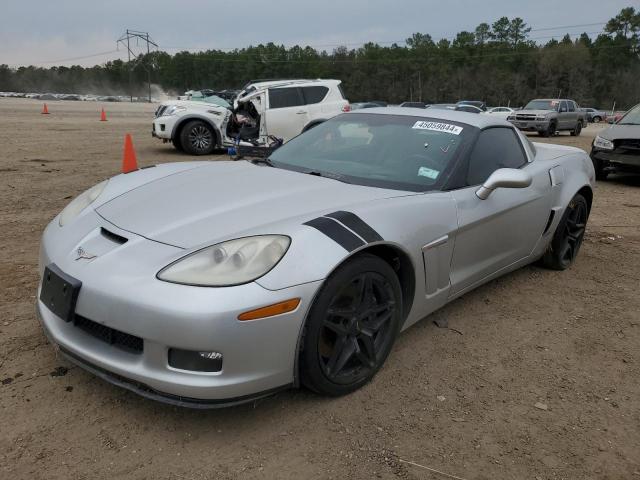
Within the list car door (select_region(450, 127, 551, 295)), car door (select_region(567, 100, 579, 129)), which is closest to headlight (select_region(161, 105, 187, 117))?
car door (select_region(450, 127, 551, 295))

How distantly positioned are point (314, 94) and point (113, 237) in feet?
33.9

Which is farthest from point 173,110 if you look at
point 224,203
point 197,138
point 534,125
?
point 534,125

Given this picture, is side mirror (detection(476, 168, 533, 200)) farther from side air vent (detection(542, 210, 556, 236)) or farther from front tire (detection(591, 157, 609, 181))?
front tire (detection(591, 157, 609, 181))

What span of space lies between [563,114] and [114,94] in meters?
114

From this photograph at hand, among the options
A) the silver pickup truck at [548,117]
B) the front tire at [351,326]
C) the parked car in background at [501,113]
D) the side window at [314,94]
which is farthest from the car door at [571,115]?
the front tire at [351,326]

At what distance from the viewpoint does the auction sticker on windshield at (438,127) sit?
3.40 metres

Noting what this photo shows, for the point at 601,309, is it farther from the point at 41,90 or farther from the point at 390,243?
the point at 41,90

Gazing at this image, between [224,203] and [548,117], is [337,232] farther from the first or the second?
[548,117]

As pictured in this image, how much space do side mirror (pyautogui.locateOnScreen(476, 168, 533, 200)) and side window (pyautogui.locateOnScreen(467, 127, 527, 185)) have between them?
0.12 metres

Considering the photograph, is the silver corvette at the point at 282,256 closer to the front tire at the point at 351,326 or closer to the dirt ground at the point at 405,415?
the front tire at the point at 351,326

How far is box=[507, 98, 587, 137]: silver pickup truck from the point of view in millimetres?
21938

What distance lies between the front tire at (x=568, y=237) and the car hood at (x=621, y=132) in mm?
5256

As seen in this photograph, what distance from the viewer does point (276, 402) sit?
8.01 feet

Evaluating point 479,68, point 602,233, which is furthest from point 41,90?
point 602,233
